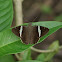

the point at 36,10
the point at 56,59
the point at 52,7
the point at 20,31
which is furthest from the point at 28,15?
the point at 20,31

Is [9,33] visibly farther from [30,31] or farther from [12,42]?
[30,31]

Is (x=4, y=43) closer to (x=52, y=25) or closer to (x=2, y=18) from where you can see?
(x=2, y=18)

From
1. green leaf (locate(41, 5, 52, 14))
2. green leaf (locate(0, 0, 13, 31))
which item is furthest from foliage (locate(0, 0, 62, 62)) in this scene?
green leaf (locate(41, 5, 52, 14))

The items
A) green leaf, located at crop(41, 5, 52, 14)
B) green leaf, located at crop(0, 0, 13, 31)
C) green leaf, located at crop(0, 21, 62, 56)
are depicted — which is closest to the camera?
green leaf, located at crop(0, 21, 62, 56)

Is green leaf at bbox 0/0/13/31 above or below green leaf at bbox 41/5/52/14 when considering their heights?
above

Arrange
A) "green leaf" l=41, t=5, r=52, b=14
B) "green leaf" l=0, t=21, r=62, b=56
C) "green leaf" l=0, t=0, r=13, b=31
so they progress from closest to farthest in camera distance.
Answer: "green leaf" l=0, t=21, r=62, b=56
"green leaf" l=0, t=0, r=13, b=31
"green leaf" l=41, t=5, r=52, b=14

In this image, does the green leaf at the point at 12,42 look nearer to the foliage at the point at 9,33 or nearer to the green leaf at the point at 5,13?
the foliage at the point at 9,33

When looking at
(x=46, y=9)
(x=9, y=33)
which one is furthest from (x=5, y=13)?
(x=46, y=9)

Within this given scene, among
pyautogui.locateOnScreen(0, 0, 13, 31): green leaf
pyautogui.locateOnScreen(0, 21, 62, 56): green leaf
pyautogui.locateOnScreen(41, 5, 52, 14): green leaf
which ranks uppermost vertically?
pyautogui.locateOnScreen(0, 0, 13, 31): green leaf

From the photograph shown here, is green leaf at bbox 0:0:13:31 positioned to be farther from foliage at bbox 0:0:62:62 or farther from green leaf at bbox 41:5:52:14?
green leaf at bbox 41:5:52:14
